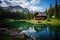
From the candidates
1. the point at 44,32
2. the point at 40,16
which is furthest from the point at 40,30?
the point at 40,16

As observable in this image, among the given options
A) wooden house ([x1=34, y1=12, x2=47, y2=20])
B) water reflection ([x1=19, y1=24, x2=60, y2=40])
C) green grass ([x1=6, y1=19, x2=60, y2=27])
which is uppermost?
wooden house ([x1=34, y1=12, x2=47, y2=20])

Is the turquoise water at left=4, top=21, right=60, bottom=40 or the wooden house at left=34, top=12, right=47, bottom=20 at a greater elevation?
the wooden house at left=34, top=12, right=47, bottom=20

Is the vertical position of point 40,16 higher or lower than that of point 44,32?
higher

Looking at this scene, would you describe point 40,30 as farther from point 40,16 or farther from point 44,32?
point 40,16

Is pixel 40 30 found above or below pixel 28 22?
below

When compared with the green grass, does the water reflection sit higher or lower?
lower

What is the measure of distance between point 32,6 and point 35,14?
0.35 feet

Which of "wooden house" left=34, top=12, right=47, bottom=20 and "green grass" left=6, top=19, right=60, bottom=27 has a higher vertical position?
"wooden house" left=34, top=12, right=47, bottom=20

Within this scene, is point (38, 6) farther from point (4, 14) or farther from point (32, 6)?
point (4, 14)

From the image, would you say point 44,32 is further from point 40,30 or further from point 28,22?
point 28,22

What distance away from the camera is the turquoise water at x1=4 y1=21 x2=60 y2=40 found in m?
1.40

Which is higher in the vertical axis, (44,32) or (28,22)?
(28,22)

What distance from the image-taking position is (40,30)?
1.42m

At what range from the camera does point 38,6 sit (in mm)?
1426
